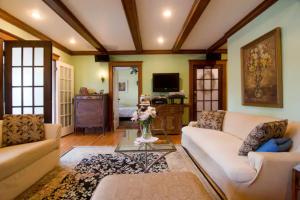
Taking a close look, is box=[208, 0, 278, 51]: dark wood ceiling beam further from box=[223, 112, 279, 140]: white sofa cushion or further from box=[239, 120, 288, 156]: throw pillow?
box=[239, 120, 288, 156]: throw pillow

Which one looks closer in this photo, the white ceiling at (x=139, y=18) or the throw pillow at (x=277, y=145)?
the throw pillow at (x=277, y=145)

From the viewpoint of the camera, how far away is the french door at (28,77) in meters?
3.90

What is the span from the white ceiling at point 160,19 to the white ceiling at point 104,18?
0.36 meters

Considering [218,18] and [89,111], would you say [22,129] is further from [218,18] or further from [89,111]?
[218,18]

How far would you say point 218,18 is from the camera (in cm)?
409

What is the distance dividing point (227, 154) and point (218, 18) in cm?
272

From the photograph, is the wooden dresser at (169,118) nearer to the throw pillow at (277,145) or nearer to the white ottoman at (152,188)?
the throw pillow at (277,145)

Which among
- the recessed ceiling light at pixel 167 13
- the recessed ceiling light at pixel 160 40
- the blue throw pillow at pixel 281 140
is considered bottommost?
the blue throw pillow at pixel 281 140

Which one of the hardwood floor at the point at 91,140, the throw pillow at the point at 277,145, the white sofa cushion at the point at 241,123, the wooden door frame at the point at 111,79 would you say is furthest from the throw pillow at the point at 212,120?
the wooden door frame at the point at 111,79

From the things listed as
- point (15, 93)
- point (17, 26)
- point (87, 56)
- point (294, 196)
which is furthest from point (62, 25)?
point (294, 196)

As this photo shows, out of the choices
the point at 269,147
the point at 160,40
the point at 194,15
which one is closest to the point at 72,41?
the point at 160,40

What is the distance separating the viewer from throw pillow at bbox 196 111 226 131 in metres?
4.06

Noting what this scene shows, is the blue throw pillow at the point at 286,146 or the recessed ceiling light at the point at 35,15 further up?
the recessed ceiling light at the point at 35,15

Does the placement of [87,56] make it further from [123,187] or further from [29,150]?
[123,187]
